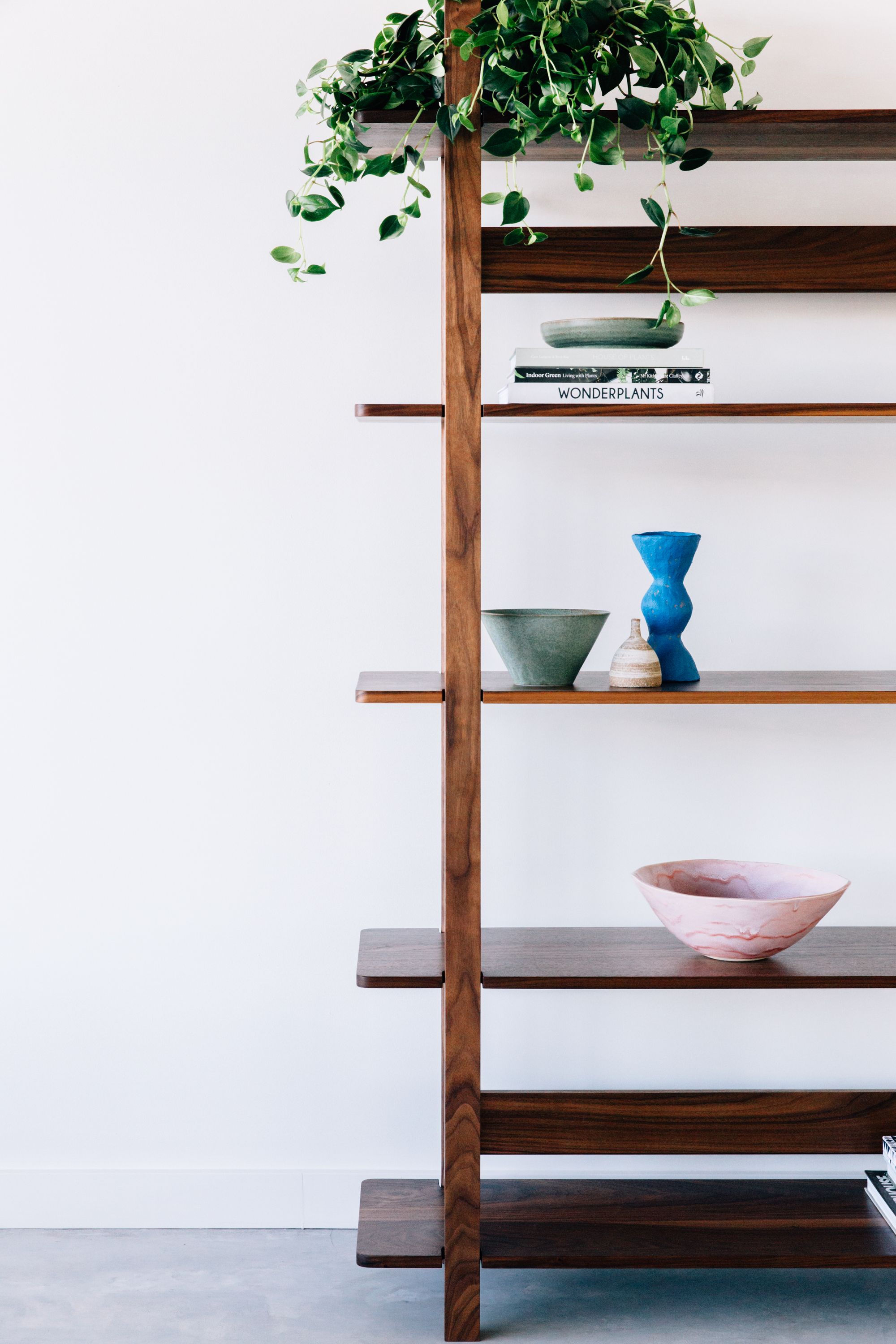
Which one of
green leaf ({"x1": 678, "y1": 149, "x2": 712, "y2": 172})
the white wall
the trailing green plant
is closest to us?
the trailing green plant

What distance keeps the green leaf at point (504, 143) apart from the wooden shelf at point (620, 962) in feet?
3.96

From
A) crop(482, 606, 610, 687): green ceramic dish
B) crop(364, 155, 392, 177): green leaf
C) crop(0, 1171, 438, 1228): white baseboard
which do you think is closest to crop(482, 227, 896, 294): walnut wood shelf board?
crop(364, 155, 392, 177): green leaf

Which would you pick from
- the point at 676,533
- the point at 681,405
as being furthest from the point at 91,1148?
the point at 681,405

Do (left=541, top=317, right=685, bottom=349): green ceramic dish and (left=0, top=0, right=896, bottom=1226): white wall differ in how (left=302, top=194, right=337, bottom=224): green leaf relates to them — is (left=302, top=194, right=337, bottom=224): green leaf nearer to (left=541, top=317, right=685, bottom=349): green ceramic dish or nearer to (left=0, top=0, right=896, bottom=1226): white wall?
(left=0, top=0, right=896, bottom=1226): white wall

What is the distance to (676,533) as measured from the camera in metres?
1.84

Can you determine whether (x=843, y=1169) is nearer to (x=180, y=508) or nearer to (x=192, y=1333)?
(x=192, y=1333)

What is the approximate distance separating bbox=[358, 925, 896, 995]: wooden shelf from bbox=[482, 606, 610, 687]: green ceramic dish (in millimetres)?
443

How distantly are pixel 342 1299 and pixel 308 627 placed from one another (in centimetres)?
113

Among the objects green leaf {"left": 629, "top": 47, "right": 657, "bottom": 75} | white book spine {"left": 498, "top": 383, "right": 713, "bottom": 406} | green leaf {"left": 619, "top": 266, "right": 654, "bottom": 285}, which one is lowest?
white book spine {"left": 498, "top": 383, "right": 713, "bottom": 406}

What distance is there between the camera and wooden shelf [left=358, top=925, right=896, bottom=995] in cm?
176

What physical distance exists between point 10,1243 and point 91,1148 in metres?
0.20

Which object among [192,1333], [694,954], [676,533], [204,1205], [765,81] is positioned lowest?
[192,1333]

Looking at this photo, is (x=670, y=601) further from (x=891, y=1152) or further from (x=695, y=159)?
(x=891, y=1152)

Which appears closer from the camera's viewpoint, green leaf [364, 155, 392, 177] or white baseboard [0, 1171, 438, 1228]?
green leaf [364, 155, 392, 177]
